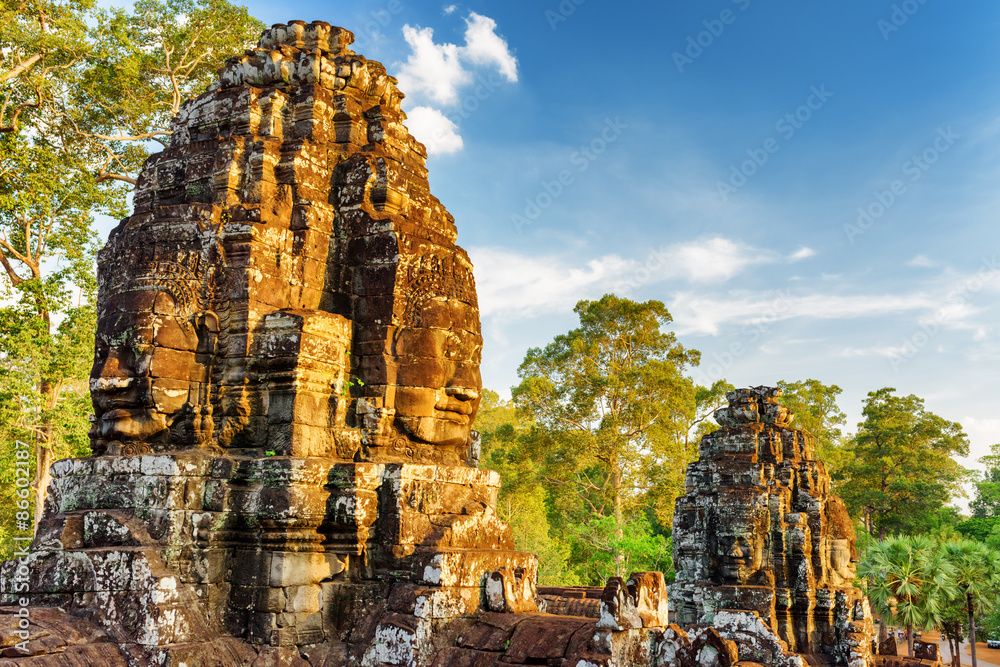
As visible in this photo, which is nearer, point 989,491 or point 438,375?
point 438,375

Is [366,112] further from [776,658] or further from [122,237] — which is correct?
[776,658]

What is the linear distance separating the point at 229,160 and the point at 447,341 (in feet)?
7.62

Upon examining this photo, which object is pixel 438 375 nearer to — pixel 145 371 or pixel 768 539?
pixel 145 371

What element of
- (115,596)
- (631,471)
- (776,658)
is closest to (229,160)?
(115,596)

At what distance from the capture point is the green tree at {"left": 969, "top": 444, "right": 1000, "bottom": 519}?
45938 mm

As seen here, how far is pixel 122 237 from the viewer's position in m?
6.21

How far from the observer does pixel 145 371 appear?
5.48 m

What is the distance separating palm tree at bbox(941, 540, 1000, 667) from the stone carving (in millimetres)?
12035

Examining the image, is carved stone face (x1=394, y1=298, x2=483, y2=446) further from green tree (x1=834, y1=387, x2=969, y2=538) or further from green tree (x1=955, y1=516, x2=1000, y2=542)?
green tree (x1=955, y1=516, x2=1000, y2=542)

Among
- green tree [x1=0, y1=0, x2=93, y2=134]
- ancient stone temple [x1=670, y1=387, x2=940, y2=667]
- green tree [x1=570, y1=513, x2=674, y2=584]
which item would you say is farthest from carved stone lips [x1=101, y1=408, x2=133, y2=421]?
green tree [x1=570, y1=513, x2=674, y2=584]

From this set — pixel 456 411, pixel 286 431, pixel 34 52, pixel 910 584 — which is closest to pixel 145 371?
pixel 286 431

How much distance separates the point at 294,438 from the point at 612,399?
2090 centimetres

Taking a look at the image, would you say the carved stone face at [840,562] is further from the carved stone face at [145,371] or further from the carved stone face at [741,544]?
the carved stone face at [145,371]

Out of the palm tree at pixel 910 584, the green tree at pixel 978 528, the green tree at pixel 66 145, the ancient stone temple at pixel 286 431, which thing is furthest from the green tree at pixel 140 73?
the green tree at pixel 978 528
